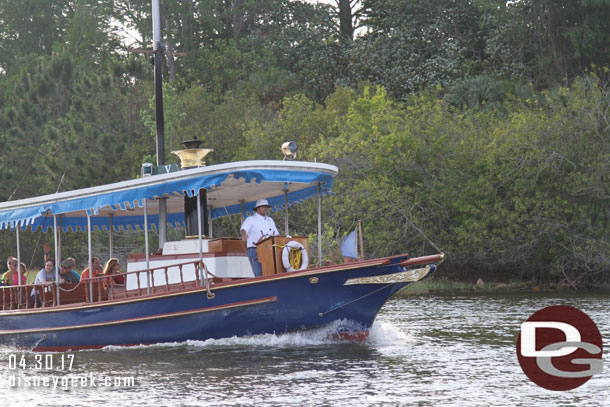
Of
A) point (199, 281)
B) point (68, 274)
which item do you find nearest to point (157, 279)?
point (199, 281)

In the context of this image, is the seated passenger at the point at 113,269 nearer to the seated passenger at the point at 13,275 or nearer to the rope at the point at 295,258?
the seated passenger at the point at 13,275

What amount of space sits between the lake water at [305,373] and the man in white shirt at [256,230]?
3.87 ft

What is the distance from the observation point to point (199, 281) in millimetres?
14641

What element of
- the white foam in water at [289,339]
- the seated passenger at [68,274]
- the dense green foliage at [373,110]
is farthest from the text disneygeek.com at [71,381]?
the dense green foliage at [373,110]

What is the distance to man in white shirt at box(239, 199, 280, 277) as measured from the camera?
48.0 feet

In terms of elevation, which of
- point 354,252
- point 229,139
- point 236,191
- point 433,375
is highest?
point 229,139

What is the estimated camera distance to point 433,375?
40.7ft

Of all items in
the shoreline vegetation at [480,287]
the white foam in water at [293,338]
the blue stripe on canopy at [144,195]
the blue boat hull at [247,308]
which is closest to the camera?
the blue boat hull at [247,308]

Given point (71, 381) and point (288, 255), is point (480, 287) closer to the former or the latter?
point (288, 255)

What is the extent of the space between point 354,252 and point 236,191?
8.92 feet

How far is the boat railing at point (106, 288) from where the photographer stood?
14.7 meters

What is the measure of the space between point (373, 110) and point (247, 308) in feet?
62.7

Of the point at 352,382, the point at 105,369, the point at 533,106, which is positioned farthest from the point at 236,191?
the point at 533,106

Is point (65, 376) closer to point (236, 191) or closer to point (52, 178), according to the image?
point (236, 191)
